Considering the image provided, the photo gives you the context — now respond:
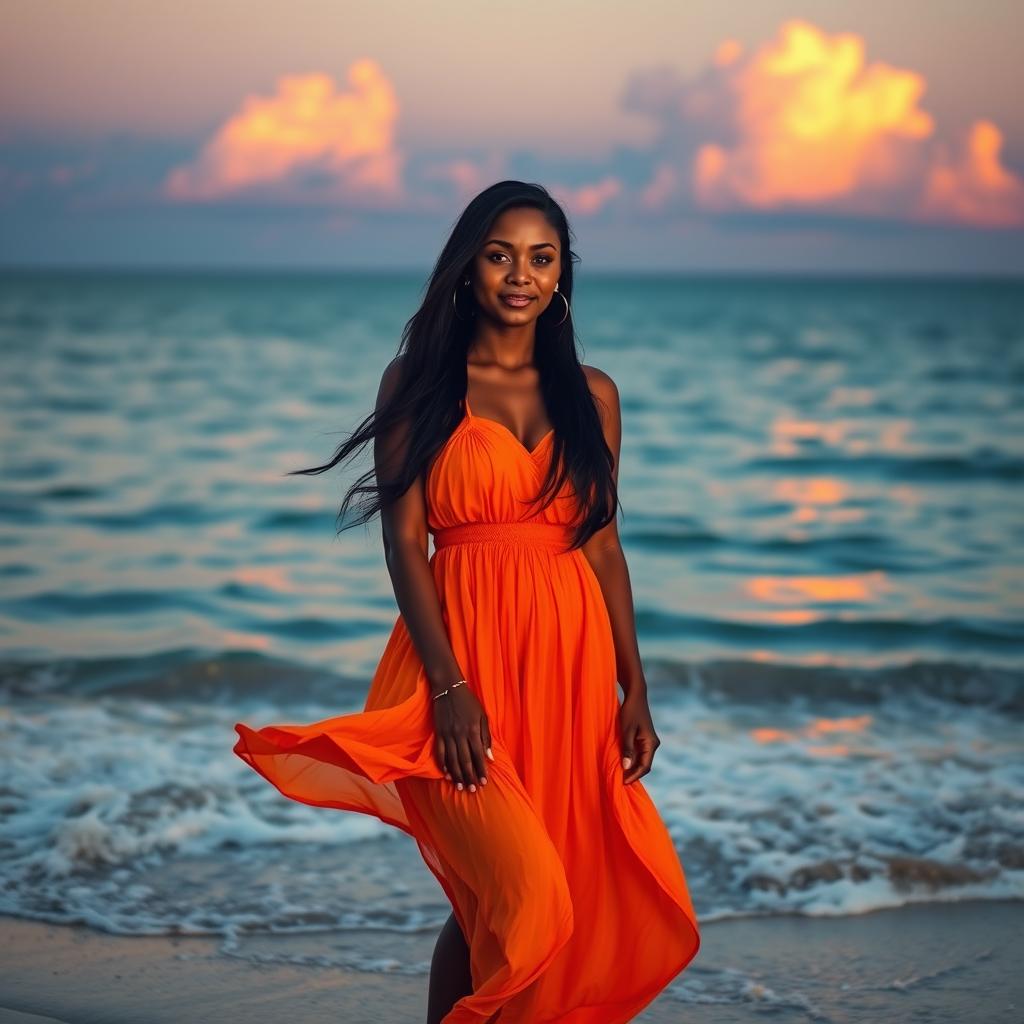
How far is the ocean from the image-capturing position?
5.00 m

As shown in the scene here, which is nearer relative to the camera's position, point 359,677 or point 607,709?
point 607,709

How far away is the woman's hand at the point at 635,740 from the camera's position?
10.3ft

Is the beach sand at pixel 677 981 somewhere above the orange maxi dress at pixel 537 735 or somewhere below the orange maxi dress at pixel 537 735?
below

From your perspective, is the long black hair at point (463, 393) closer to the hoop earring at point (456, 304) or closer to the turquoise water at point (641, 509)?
the hoop earring at point (456, 304)

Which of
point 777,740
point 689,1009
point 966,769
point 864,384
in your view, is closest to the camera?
point 689,1009

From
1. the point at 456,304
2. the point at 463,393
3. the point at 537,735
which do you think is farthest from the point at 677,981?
the point at 456,304

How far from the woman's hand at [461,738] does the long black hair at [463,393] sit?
1.42 feet

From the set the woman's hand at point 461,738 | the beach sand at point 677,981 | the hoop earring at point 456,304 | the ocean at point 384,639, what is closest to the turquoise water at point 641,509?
the ocean at point 384,639

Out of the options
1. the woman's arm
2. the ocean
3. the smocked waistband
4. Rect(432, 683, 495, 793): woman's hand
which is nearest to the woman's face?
the woman's arm

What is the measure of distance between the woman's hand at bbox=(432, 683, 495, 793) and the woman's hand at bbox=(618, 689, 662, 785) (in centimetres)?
34

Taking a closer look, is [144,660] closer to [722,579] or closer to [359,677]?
[359,677]

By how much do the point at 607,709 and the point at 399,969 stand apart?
1.48 meters

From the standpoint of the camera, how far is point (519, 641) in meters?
3.09

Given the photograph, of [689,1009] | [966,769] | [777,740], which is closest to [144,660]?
[777,740]
